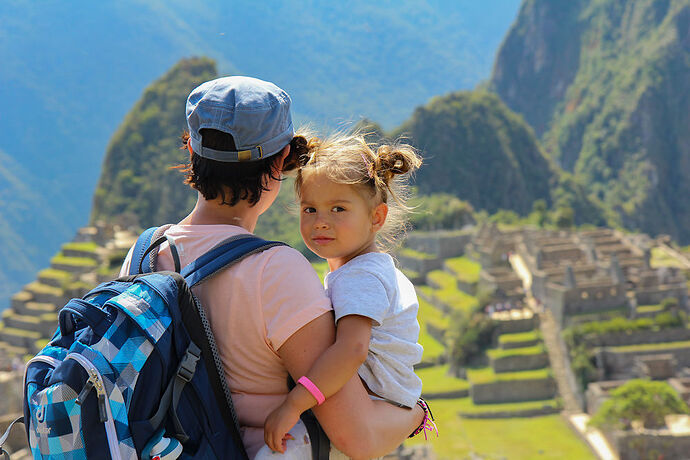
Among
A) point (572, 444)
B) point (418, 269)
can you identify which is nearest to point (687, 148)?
point (418, 269)

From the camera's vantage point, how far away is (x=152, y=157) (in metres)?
67.2

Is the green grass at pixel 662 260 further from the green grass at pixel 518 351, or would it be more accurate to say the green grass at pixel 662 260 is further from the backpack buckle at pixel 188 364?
the backpack buckle at pixel 188 364

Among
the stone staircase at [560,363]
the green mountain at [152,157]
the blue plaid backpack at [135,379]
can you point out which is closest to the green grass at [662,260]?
the stone staircase at [560,363]

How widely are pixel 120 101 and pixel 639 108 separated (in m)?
54.1

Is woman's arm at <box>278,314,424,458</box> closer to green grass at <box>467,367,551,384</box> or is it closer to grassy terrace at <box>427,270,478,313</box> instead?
green grass at <box>467,367,551,384</box>

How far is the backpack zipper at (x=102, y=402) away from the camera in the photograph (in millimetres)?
1971

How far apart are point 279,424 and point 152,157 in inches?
2641

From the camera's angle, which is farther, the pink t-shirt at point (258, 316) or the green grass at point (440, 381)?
the green grass at point (440, 381)

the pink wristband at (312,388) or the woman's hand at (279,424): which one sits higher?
the pink wristband at (312,388)

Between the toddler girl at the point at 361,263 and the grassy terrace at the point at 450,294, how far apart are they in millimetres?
24999

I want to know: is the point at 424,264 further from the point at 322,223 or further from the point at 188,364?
the point at 188,364

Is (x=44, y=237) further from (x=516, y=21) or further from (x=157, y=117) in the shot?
(x=516, y=21)

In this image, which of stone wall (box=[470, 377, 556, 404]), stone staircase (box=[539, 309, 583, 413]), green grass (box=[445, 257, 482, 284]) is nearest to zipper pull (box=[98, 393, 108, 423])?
stone staircase (box=[539, 309, 583, 413])

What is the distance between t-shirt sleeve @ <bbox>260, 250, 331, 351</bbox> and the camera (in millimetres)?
2223
